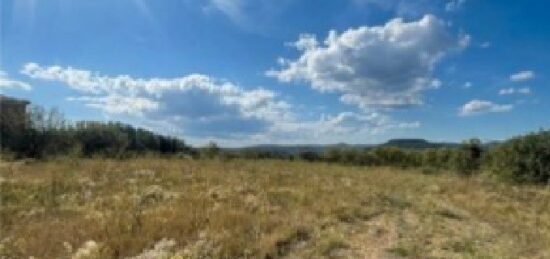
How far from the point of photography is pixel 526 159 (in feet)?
84.1

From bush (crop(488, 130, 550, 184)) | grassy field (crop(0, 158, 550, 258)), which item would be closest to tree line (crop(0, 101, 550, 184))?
bush (crop(488, 130, 550, 184))

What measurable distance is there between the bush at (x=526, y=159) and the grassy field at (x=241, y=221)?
9376 mm

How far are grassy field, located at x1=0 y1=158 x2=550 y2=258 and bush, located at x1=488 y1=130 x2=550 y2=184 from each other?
938 centimetres

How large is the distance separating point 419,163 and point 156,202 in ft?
149

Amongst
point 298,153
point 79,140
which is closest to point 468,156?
point 298,153

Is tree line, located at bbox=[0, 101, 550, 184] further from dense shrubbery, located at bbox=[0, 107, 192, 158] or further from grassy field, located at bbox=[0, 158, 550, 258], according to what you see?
grassy field, located at bbox=[0, 158, 550, 258]

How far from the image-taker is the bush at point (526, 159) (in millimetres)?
24719

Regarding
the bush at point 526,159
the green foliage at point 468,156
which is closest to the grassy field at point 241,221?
the bush at point 526,159

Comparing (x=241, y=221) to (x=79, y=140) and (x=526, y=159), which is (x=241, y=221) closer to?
(x=526, y=159)

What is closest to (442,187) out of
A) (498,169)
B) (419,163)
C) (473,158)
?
(498,169)

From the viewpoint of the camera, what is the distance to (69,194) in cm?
1220

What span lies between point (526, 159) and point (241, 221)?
20.7 meters

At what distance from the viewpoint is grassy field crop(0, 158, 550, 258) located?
767 centimetres

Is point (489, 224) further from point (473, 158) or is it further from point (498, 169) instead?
point (473, 158)
